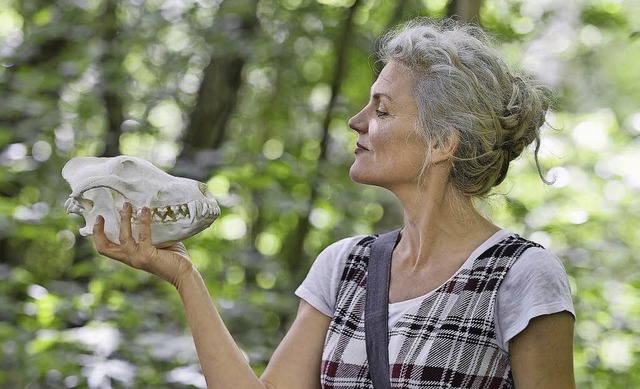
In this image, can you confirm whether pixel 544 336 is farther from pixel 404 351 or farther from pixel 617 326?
pixel 617 326

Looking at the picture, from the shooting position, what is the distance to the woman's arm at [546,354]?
1950mm

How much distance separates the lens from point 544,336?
1965 millimetres

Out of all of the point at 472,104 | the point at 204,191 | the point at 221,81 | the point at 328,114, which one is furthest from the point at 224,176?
the point at 472,104

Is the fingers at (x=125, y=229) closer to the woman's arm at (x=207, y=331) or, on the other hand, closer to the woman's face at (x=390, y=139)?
the woman's arm at (x=207, y=331)

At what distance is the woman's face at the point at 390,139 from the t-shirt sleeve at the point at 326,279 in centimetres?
25

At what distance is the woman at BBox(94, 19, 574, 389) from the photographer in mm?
2049

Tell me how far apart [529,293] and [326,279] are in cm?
64

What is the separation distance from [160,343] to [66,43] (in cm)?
265

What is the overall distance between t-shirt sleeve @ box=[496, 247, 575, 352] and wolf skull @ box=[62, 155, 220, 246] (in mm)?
763

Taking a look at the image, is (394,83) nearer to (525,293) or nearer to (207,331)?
(525,293)

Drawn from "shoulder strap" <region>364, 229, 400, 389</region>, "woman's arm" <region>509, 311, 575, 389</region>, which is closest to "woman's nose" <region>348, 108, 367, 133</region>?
"shoulder strap" <region>364, 229, 400, 389</region>

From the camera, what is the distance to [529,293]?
1.99m

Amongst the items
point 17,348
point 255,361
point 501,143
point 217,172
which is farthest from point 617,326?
point 17,348

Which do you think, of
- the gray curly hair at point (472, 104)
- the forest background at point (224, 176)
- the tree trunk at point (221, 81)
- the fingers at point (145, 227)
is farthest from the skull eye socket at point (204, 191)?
Result: the tree trunk at point (221, 81)
